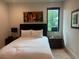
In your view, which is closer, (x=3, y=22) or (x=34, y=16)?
(x=3, y=22)

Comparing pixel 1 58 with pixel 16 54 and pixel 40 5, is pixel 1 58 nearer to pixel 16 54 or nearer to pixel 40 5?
pixel 16 54

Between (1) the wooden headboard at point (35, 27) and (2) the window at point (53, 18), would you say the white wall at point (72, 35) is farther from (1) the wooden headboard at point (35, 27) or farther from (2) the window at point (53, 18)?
(1) the wooden headboard at point (35, 27)

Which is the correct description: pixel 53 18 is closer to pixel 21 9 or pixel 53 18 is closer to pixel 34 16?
pixel 34 16

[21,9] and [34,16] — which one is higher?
[21,9]

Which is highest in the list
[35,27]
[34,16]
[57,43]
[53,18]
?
[34,16]

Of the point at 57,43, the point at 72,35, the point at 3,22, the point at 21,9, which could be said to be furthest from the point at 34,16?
the point at 72,35

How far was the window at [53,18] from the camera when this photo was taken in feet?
21.7

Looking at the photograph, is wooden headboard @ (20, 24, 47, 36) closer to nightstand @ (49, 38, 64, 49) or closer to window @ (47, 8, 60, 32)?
window @ (47, 8, 60, 32)

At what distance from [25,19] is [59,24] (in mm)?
1921

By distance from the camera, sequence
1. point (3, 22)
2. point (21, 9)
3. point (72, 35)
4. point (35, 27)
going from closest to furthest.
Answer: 1. point (72, 35)
2. point (3, 22)
3. point (35, 27)
4. point (21, 9)

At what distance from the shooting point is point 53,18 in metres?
6.64

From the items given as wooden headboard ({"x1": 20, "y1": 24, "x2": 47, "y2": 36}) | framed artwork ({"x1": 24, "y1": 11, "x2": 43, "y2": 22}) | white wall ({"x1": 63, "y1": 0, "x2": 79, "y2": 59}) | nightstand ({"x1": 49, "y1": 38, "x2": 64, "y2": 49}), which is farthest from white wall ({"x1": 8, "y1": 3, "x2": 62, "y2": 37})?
white wall ({"x1": 63, "y1": 0, "x2": 79, "y2": 59})

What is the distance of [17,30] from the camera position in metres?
6.75

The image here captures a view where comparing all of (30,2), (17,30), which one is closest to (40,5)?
(30,2)
